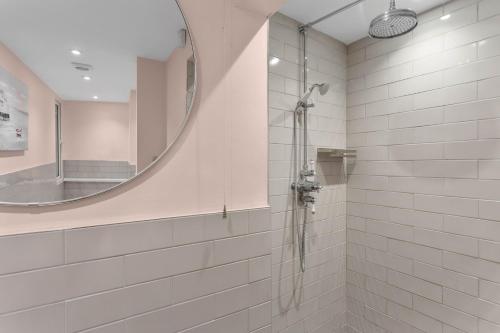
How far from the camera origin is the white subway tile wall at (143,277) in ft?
2.01

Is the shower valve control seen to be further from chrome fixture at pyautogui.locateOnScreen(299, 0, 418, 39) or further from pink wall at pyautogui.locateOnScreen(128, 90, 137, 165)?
pink wall at pyautogui.locateOnScreen(128, 90, 137, 165)

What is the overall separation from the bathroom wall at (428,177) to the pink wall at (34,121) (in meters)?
1.81

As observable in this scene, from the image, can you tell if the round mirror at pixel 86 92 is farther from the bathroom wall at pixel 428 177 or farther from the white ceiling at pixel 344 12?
the bathroom wall at pixel 428 177

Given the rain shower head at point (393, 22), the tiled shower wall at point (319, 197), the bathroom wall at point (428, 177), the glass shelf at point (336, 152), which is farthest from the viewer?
the glass shelf at point (336, 152)

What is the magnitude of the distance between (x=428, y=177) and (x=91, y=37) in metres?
1.78

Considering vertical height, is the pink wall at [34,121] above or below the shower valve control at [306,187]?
above

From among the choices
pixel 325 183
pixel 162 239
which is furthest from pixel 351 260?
pixel 162 239

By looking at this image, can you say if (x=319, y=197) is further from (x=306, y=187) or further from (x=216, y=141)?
(x=216, y=141)

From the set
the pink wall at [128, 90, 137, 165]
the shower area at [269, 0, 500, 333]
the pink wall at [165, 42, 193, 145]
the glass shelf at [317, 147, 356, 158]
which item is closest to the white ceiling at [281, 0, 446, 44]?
the shower area at [269, 0, 500, 333]

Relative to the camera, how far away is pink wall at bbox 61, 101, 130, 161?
0.72 m

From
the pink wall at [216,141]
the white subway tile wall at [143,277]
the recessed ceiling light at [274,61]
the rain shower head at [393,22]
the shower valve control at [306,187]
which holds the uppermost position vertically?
the rain shower head at [393,22]

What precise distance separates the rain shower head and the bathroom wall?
436 mm

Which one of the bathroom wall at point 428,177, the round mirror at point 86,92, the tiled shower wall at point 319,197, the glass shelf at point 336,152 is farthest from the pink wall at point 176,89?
the bathroom wall at point 428,177

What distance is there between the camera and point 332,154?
5.79 feet
